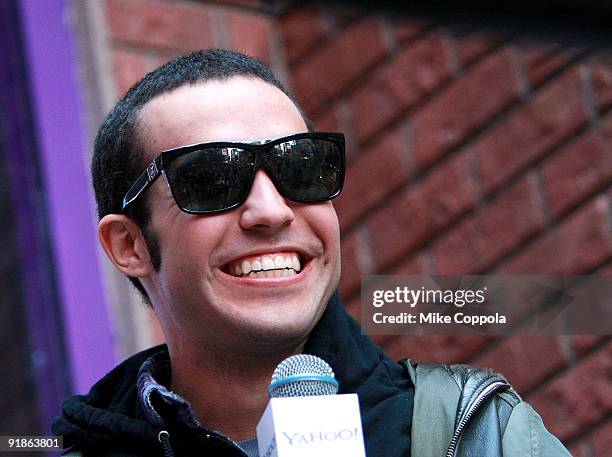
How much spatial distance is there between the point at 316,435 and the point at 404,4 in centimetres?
36

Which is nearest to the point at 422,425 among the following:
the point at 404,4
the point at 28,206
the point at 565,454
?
the point at 565,454

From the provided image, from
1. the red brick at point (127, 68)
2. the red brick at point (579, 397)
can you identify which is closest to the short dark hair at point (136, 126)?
the red brick at point (127, 68)

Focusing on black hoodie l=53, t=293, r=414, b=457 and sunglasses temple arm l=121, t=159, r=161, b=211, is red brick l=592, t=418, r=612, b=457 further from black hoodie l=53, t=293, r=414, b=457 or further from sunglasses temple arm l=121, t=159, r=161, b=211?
sunglasses temple arm l=121, t=159, r=161, b=211

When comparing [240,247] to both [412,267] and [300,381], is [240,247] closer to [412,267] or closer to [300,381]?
[300,381]

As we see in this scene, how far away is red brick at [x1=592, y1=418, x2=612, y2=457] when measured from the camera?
214 cm

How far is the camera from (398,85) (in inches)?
98.2

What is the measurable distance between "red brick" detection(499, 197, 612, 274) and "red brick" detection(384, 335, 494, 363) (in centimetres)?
16

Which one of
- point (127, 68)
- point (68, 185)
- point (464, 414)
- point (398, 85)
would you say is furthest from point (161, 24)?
point (464, 414)

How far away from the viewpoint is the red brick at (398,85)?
2455 mm

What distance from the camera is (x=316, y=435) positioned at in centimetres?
91

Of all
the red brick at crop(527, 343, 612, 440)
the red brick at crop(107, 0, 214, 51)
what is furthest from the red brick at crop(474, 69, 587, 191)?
the red brick at crop(107, 0, 214, 51)

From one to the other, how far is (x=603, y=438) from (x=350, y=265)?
669mm

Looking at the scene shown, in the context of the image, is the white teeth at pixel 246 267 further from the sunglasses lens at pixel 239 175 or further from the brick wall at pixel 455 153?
the brick wall at pixel 455 153

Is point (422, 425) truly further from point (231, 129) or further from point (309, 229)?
point (231, 129)
